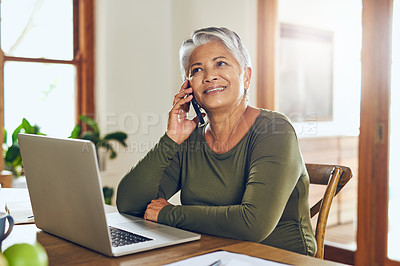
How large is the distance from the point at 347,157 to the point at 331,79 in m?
0.71

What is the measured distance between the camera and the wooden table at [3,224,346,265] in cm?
92

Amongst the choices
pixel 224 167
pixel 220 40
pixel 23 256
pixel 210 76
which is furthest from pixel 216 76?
pixel 23 256

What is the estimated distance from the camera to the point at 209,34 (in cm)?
162

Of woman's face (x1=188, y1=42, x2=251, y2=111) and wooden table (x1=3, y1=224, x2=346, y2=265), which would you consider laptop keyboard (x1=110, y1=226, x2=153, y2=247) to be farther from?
woman's face (x1=188, y1=42, x2=251, y2=111)

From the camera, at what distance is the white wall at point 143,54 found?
Result: 3.38 metres

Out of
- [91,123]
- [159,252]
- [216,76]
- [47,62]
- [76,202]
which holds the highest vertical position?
[47,62]

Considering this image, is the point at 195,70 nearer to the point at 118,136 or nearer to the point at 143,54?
the point at 118,136

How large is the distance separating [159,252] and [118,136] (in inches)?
90.7

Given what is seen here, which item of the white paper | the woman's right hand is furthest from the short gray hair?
the white paper

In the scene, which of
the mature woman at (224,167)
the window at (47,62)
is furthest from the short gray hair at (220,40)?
the window at (47,62)

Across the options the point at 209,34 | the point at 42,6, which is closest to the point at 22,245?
the point at 209,34

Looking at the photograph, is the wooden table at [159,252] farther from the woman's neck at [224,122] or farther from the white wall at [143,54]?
the white wall at [143,54]

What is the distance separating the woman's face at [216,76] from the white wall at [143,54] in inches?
65.4

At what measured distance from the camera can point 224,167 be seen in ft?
4.96
